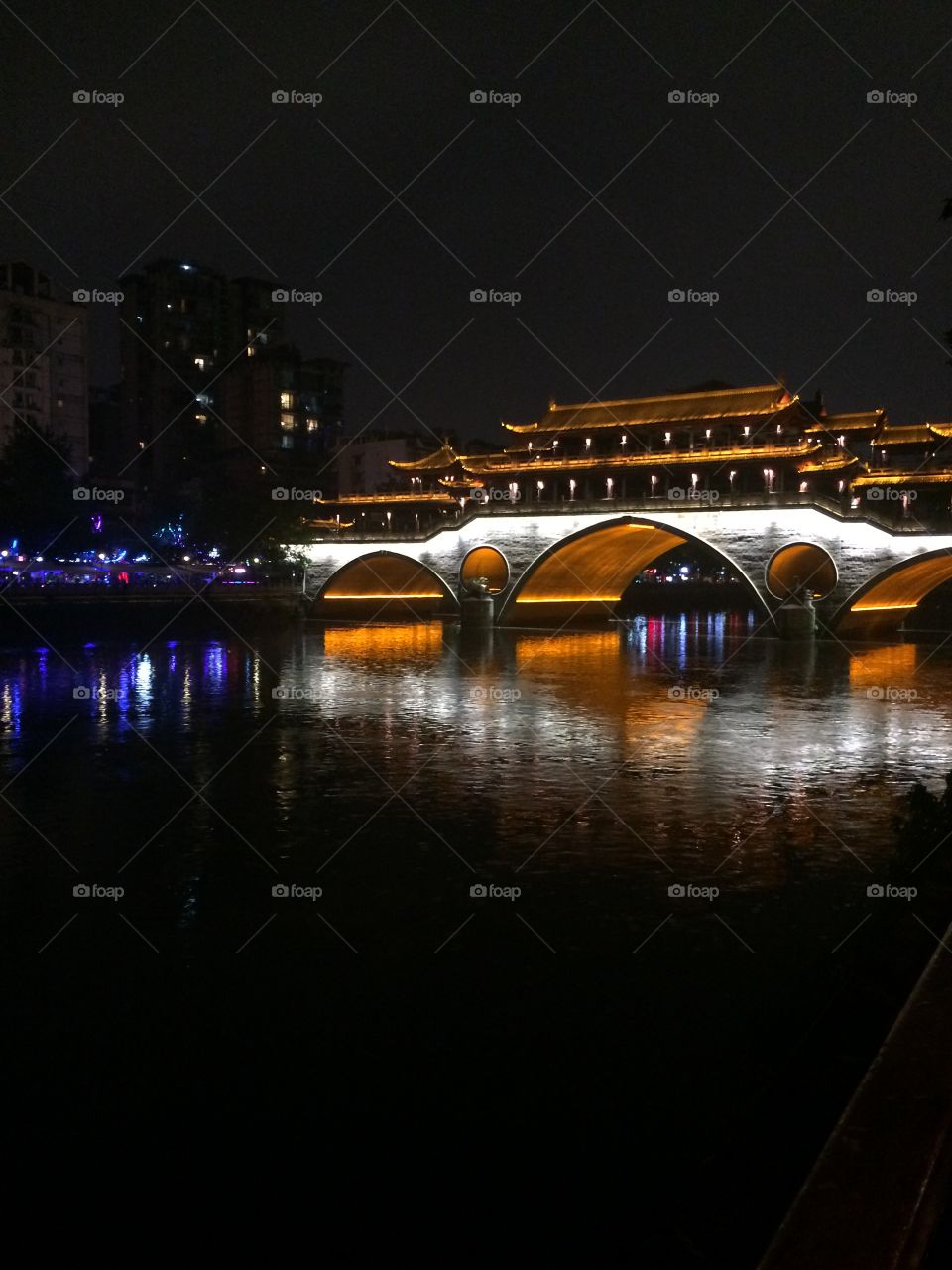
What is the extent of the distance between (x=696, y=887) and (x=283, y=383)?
3320 inches

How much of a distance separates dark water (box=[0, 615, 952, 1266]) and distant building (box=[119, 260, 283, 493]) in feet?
250

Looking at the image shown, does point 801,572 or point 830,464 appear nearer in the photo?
point 830,464

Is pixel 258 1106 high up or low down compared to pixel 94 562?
down

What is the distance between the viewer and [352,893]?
9109 mm

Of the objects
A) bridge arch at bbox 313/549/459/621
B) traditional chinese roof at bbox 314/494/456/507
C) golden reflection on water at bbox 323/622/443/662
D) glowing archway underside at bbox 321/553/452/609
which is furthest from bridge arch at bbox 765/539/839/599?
glowing archway underside at bbox 321/553/452/609

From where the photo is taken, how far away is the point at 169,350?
93.4 m

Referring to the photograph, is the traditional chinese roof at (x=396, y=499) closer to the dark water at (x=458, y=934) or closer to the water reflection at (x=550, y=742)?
the water reflection at (x=550, y=742)

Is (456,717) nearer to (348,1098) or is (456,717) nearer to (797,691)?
(797,691)

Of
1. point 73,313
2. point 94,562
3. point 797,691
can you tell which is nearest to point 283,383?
point 73,313

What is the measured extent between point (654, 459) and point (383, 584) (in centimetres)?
2088

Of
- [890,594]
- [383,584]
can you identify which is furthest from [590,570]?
[890,594]

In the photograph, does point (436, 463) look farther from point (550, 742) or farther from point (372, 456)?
point (550, 742)

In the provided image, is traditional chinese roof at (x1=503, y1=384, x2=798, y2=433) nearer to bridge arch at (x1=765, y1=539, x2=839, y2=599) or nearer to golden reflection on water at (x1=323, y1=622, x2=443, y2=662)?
bridge arch at (x1=765, y1=539, x2=839, y2=599)

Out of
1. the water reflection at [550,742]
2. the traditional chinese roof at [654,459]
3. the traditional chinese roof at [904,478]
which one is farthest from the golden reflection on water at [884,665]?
the traditional chinese roof at [654,459]
